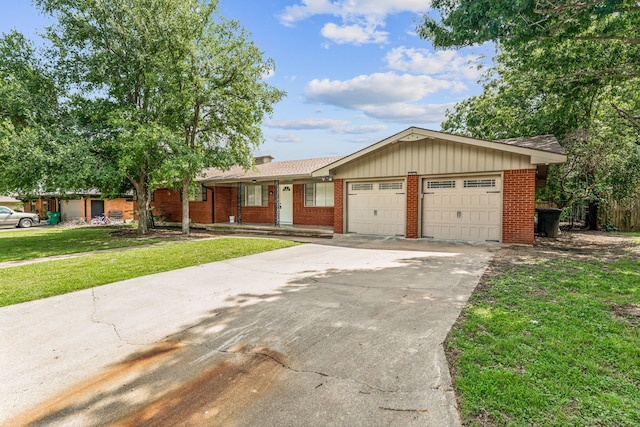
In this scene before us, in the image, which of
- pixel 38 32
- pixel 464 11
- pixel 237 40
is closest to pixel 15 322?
pixel 464 11

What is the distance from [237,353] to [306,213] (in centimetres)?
1237

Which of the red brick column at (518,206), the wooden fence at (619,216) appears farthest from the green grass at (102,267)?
the wooden fence at (619,216)

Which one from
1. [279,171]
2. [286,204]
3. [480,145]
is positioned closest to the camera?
[480,145]

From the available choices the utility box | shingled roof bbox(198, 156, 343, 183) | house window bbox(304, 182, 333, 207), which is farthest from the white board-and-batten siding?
the utility box

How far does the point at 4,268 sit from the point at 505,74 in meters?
20.3

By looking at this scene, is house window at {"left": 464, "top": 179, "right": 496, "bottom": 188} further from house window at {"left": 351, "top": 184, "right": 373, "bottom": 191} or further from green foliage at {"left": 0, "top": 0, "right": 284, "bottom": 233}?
green foliage at {"left": 0, "top": 0, "right": 284, "bottom": 233}

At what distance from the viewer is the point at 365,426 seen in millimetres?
2191

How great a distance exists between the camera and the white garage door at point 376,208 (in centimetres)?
1173

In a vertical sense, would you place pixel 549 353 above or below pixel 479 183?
below

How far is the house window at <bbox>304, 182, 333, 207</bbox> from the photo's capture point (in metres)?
14.7

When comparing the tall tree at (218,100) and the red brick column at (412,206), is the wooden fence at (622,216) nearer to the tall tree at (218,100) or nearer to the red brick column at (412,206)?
the red brick column at (412,206)

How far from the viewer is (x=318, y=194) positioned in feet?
49.5

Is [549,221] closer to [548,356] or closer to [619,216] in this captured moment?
[619,216]

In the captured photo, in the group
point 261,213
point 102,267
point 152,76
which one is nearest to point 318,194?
point 261,213
